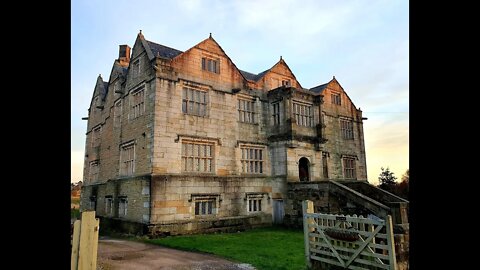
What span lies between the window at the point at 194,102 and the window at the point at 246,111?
290cm

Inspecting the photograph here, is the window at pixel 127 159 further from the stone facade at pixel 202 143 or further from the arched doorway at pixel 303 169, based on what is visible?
the arched doorway at pixel 303 169

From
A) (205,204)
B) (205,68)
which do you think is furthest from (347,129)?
(205,204)

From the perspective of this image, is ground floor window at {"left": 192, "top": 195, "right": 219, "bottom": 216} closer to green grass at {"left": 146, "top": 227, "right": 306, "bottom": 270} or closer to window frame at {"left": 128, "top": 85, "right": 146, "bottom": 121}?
green grass at {"left": 146, "top": 227, "right": 306, "bottom": 270}

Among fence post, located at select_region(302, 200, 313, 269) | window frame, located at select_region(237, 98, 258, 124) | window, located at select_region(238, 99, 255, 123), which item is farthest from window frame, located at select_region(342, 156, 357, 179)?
fence post, located at select_region(302, 200, 313, 269)

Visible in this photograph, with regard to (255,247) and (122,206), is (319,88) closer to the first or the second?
(255,247)

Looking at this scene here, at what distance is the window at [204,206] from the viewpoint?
663 inches

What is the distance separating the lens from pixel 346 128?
2638 cm

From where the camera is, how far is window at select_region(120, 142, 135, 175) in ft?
59.9

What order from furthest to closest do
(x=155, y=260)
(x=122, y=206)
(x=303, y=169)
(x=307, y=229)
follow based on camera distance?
(x=303, y=169), (x=122, y=206), (x=155, y=260), (x=307, y=229)

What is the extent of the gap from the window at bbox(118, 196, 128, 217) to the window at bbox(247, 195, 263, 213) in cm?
743

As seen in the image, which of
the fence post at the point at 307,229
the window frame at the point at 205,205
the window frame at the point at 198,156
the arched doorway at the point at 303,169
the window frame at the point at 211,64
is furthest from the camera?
the arched doorway at the point at 303,169

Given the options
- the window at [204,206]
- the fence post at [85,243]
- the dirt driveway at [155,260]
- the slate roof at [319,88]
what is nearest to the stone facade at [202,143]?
the window at [204,206]

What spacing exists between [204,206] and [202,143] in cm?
365
